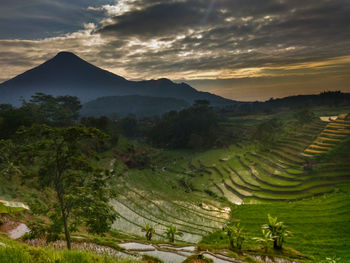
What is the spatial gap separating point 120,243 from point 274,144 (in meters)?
35.6

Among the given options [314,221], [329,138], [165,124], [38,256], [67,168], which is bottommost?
[314,221]

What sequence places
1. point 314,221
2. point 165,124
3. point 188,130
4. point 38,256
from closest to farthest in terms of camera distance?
1. point 38,256
2. point 314,221
3. point 188,130
4. point 165,124

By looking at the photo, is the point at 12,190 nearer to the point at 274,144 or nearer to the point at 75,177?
the point at 75,177

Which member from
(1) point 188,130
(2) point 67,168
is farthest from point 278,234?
(1) point 188,130

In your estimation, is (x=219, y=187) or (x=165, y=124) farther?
(x=165, y=124)

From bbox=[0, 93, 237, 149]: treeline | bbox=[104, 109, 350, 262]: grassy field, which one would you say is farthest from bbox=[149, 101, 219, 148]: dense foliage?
bbox=[104, 109, 350, 262]: grassy field

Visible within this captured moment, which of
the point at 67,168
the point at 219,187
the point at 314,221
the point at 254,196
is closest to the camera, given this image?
the point at 67,168

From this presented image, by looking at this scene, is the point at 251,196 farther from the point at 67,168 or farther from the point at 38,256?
the point at 38,256

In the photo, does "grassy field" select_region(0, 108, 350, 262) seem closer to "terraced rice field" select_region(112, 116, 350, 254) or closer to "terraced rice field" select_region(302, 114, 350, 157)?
"terraced rice field" select_region(112, 116, 350, 254)

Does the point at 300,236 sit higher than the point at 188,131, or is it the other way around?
the point at 188,131

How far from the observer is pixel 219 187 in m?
28.5

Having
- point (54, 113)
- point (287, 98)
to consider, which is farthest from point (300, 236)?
point (287, 98)

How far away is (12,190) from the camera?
632 inches

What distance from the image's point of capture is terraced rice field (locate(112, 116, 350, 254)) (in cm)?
1897
